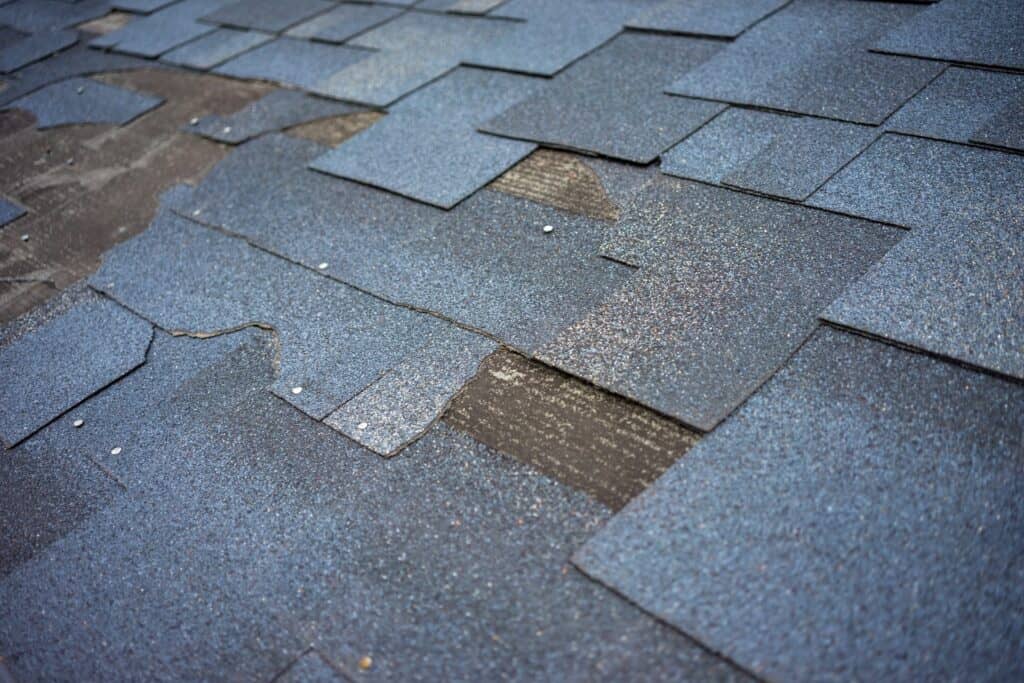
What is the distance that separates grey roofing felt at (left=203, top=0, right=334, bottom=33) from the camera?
461 centimetres

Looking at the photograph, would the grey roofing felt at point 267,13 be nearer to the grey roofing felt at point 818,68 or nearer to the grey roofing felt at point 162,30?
the grey roofing felt at point 162,30

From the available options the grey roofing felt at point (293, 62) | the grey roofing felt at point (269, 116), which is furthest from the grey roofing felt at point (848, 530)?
the grey roofing felt at point (293, 62)

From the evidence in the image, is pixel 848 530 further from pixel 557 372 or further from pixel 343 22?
pixel 343 22

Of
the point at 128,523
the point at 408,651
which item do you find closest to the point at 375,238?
the point at 128,523

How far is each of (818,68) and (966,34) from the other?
0.50 metres

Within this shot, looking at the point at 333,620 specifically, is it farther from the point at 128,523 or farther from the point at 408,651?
the point at 128,523

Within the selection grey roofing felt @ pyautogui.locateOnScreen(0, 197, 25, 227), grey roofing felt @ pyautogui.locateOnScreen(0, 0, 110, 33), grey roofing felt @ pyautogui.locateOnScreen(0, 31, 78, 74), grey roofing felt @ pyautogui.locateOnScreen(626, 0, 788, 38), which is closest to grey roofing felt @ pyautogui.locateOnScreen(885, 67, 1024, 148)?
grey roofing felt @ pyautogui.locateOnScreen(626, 0, 788, 38)

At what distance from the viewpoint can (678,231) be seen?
7.84 feet

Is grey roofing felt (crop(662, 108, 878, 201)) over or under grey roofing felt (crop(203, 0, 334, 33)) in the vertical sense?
under

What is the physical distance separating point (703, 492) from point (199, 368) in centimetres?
153

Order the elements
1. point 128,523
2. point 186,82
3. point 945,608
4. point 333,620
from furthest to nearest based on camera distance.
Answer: point 186,82 → point 128,523 → point 333,620 → point 945,608

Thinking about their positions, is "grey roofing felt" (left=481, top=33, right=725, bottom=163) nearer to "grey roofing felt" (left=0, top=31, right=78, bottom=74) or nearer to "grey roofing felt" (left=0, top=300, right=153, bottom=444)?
"grey roofing felt" (left=0, top=300, right=153, bottom=444)

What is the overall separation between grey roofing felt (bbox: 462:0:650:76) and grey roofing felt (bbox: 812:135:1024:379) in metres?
1.45

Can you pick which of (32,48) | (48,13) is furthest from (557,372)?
(48,13)
